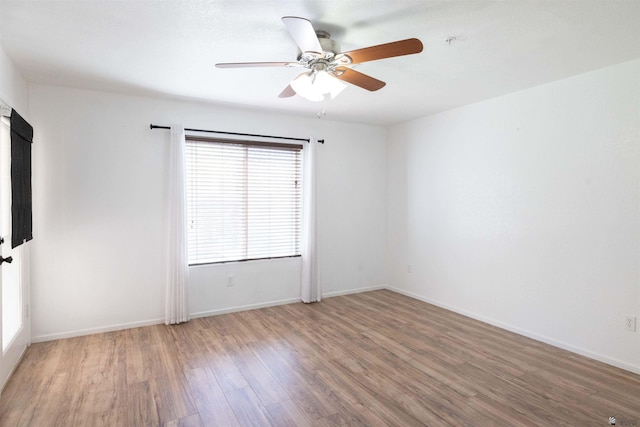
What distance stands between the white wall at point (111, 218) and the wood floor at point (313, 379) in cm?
33

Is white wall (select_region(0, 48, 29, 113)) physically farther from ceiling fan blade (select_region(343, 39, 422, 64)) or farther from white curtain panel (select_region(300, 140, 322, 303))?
white curtain panel (select_region(300, 140, 322, 303))

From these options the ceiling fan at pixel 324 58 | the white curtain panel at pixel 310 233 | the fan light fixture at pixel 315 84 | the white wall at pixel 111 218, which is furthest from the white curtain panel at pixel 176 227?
the fan light fixture at pixel 315 84

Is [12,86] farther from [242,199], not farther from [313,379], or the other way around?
[313,379]

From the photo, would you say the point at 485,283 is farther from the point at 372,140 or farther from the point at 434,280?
the point at 372,140

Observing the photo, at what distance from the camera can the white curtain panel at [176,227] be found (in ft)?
12.8

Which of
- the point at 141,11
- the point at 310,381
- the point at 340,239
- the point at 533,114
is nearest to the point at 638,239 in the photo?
the point at 533,114

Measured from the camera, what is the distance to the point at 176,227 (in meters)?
3.90

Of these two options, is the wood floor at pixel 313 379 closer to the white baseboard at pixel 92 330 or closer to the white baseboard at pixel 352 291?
the white baseboard at pixel 92 330

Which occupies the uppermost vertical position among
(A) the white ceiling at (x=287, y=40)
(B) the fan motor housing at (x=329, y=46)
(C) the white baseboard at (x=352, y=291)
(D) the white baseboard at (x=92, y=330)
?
(A) the white ceiling at (x=287, y=40)

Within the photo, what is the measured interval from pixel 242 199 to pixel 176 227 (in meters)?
0.88

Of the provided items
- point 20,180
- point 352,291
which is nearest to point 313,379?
point 352,291

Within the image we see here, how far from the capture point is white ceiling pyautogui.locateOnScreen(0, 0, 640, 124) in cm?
205

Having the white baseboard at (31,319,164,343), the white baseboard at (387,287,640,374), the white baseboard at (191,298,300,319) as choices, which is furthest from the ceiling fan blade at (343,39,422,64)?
the white baseboard at (31,319,164,343)

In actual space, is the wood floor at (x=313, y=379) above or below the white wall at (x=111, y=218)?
below
